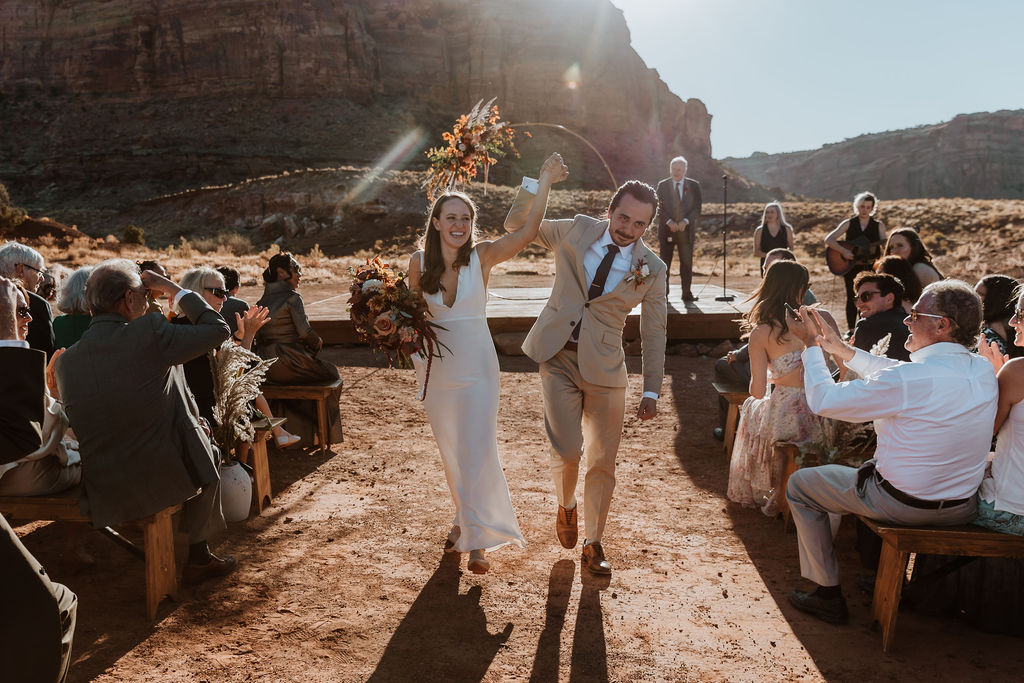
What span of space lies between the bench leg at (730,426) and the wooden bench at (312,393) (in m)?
3.53

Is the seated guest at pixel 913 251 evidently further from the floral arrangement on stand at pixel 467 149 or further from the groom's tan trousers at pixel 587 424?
the groom's tan trousers at pixel 587 424

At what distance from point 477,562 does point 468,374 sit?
1083 mm

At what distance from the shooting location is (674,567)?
431 centimetres

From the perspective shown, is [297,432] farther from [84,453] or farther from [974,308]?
[974,308]

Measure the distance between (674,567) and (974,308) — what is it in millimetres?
2211

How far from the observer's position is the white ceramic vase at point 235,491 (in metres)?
4.52

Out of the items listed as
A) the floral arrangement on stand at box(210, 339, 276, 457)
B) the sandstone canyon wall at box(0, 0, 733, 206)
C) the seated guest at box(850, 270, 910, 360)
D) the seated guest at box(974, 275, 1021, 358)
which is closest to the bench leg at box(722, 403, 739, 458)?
the seated guest at box(850, 270, 910, 360)

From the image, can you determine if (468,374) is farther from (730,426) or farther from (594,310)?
(730,426)

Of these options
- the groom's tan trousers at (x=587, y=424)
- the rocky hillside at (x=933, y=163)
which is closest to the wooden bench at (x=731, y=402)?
the groom's tan trousers at (x=587, y=424)

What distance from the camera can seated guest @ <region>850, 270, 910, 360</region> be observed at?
491cm

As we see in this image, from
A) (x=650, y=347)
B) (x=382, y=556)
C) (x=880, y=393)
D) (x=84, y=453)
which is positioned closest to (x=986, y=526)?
(x=880, y=393)

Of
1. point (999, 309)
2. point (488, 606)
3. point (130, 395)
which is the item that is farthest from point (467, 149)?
point (999, 309)

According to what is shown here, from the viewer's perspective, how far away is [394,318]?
154 inches

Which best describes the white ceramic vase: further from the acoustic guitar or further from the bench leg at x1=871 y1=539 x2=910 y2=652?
the acoustic guitar
